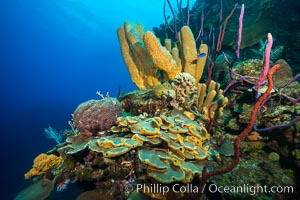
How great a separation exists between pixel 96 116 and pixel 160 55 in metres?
1.98

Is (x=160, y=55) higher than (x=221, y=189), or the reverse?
(x=160, y=55)

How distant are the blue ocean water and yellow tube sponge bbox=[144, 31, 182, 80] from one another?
32.6 feet

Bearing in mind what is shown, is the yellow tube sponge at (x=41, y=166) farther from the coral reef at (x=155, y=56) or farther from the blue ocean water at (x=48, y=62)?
the blue ocean water at (x=48, y=62)

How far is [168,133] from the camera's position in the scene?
2.71 meters

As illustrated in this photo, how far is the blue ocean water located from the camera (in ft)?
59.3

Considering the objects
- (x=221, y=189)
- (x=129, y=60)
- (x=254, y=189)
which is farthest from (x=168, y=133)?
(x=129, y=60)

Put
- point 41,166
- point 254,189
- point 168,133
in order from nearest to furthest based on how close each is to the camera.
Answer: point 254,189, point 168,133, point 41,166

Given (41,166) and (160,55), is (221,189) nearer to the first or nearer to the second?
(160,55)

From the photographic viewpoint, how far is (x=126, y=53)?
5160 millimetres

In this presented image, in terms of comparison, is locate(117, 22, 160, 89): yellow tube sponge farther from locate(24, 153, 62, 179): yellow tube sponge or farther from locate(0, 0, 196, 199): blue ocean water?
locate(0, 0, 196, 199): blue ocean water

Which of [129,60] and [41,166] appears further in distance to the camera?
[129,60]

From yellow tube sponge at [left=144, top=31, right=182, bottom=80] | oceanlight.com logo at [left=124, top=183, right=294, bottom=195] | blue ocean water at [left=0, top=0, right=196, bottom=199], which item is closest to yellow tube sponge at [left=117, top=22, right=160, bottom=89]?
yellow tube sponge at [left=144, top=31, right=182, bottom=80]

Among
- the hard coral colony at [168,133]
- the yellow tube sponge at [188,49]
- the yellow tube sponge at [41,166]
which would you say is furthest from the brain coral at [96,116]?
the yellow tube sponge at [188,49]

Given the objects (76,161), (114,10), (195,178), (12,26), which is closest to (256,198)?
(195,178)
